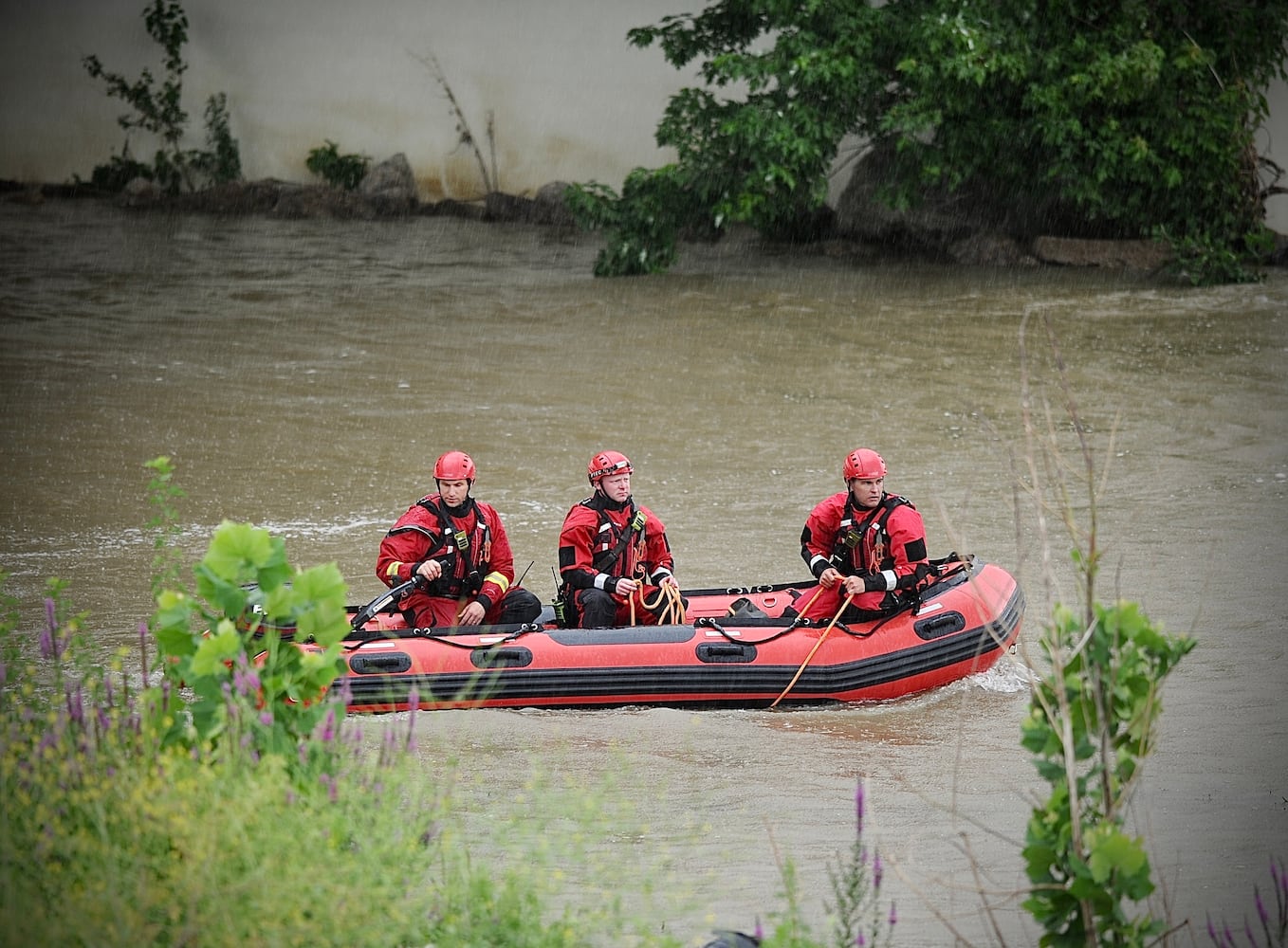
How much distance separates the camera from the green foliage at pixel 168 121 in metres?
15.8

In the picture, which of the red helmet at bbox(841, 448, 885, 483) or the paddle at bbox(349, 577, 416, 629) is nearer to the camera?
the paddle at bbox(349, 577, 416, 629)

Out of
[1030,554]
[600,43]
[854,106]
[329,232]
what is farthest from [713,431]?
[329,232]

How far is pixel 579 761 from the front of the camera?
528cm

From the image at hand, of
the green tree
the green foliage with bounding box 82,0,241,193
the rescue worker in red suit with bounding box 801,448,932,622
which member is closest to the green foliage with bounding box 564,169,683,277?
the green tree

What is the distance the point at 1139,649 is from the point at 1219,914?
1184 millimetres

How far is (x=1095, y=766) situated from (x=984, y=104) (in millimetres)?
13143

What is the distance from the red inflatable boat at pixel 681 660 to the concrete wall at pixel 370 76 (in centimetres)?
1074

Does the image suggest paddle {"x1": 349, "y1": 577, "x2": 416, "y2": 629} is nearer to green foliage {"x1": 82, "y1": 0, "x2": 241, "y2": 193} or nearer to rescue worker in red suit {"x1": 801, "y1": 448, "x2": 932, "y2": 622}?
rescue worker in red suit {"x1": 801, "y1": 448, "x2": 932, "y2": 622}

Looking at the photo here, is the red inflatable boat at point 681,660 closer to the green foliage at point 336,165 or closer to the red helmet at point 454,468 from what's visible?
the red helmet at point 454,468

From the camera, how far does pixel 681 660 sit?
20.3 feet

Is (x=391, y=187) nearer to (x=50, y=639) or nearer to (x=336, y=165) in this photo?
(x=336, y=165)

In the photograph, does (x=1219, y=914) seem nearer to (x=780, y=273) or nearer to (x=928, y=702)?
(x=928, y=702)

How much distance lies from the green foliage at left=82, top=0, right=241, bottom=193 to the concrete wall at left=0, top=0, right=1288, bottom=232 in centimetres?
14

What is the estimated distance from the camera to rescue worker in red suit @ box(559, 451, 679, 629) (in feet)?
20.9
